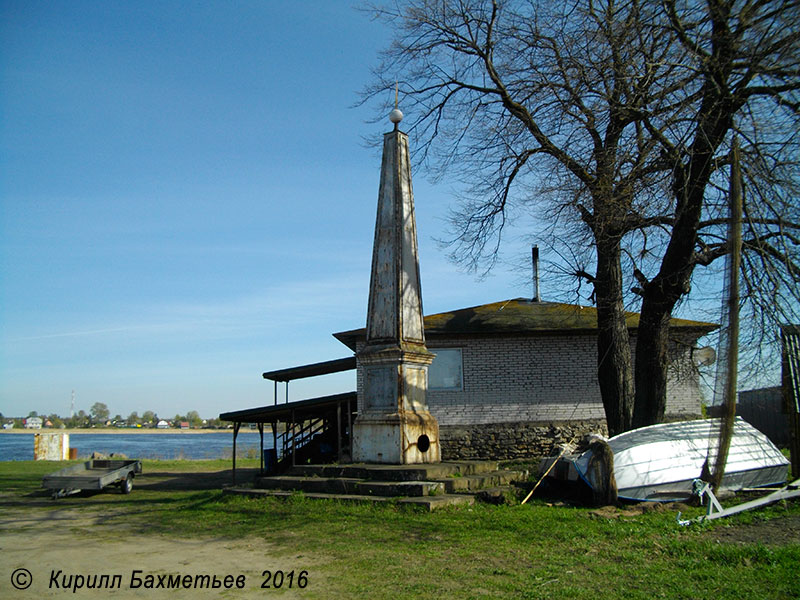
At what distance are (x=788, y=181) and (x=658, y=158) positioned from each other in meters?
2.02

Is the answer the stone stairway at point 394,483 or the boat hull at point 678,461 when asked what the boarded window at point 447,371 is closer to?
the stone stairway at point 394,483

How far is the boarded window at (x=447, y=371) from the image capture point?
17.5 metres

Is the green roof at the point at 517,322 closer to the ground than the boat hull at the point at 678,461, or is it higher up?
higher up

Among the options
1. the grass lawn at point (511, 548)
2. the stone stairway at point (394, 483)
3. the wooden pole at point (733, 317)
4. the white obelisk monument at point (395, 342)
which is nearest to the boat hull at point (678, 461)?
the grass lawn at point (511, 548)

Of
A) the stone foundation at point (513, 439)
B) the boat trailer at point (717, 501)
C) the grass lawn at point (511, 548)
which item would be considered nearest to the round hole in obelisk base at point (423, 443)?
the grass lawn at point (511, 548)

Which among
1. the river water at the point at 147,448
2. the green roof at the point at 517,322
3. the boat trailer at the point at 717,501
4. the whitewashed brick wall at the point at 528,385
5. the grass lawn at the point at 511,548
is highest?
the green roof at the point at 517,322

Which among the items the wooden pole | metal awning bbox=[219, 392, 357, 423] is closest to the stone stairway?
the wooden pole

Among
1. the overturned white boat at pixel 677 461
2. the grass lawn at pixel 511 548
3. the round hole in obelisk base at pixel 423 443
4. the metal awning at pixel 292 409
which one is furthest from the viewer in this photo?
the metal awning at pixel 292 409

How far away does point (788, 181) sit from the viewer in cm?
847

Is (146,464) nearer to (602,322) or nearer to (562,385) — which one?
(562,385)

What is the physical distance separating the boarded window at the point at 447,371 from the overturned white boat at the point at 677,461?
295 inches

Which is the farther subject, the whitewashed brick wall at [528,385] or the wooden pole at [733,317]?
the whitewashed brick wall at [528,385]

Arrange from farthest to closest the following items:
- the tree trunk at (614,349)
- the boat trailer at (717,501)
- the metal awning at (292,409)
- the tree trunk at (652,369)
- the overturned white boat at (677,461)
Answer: the metal awning at (292,409), the tree trunk at (614,349), the tree trunk at (652,369), the overturned white boat at (677,461), the boat trailer at (717,501)

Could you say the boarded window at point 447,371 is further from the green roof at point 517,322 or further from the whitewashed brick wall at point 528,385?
the green roof at point 517,322
